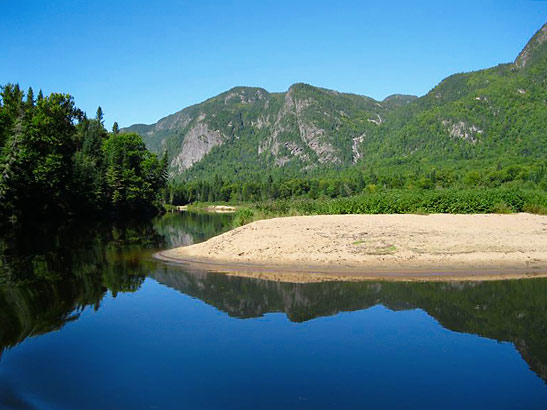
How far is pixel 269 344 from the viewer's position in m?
10.6

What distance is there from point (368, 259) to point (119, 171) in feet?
211

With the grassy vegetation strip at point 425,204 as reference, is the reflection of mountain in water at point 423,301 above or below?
below

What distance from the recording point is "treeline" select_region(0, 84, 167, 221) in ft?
152

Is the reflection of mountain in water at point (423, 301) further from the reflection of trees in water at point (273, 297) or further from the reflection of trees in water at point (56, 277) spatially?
the reflection of trees in water at point (56, 277)

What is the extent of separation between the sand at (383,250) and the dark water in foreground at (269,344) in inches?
73.8

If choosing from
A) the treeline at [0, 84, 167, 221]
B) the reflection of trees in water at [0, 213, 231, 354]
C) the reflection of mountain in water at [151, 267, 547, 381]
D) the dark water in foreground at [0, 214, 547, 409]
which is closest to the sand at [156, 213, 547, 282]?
the reflection of mountain in water at [151, 267, 547, 381]

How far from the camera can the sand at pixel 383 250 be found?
728 inches

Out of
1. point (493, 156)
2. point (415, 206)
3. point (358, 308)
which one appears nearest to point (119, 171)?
point (415, 206)

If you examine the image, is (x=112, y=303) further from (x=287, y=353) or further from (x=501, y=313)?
(x=501, y=313)

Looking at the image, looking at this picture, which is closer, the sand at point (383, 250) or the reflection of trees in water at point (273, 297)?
the reflection of trees in water at point (273, 297)

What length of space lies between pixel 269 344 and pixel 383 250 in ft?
37.5

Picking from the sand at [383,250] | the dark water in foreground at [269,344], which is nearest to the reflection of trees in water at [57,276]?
the dark water in foreground at [269,344]

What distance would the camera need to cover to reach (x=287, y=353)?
1005 cm

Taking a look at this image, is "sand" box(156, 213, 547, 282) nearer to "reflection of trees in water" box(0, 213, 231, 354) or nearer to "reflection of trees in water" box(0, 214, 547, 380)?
"reflection of trees in water" box(0, 214, 547, 380)
